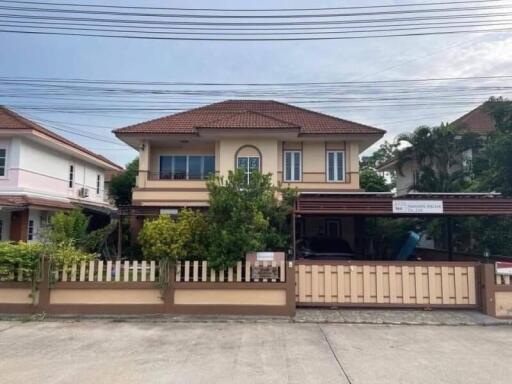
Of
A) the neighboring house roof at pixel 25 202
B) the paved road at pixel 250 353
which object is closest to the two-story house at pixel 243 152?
the neighboring house roof at pixel 25 202

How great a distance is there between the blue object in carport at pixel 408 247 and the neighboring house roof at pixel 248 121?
16.9 feet

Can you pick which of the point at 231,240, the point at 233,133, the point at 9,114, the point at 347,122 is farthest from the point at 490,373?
the point at 9,114

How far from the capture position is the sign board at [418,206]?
11.4 metres

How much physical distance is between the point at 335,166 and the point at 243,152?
4616 mm

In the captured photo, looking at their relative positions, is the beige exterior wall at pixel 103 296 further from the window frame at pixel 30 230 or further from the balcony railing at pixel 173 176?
the balcony railing at pixel 173 176

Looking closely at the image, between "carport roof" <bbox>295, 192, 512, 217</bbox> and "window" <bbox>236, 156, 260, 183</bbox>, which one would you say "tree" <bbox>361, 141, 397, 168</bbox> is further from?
"carport roof" <bbox>295, 192, 512, 217</bbox>

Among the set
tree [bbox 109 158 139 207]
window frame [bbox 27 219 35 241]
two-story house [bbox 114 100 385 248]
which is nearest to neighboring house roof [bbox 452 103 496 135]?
two-story house [bbox 114 100 385 248]

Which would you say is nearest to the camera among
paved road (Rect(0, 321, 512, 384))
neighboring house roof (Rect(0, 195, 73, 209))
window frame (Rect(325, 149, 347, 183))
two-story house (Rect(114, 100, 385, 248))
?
paved road (Rect(0, 321, 512, 384))

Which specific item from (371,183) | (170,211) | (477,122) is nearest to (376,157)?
(371,183)

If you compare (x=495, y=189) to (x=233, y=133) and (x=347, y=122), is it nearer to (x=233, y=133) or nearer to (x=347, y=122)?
(x=347, y=122)

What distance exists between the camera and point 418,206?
11461mm

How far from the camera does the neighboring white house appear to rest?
1855 centimetres

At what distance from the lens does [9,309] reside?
31.8ft

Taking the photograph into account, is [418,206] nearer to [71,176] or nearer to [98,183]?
[71,176]
